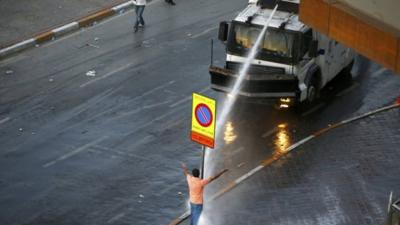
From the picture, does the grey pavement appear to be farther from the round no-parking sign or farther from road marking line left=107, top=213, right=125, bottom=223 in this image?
the round no-parking sign

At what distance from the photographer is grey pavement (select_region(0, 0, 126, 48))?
2831cm

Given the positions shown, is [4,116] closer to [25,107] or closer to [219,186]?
[25,107]

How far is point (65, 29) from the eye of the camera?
94.4 feet

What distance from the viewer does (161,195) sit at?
18672 mm

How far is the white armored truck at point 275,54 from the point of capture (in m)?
21.7

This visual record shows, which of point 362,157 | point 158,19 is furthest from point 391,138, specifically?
point 158,19

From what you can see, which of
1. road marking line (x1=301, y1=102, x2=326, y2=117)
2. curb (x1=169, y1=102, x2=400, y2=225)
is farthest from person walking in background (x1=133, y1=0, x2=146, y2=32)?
curb (x1=169, y1=102, x2=400, y2=225)

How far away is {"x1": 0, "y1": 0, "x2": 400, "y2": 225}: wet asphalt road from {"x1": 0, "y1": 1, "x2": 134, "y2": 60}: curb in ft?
1.34

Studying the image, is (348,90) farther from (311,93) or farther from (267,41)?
(267,41)

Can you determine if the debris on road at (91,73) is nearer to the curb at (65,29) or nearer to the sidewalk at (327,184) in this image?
the curb at (65,29)

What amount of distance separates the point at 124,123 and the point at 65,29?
24.9 ft

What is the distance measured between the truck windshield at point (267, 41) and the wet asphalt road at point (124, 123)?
1227mm

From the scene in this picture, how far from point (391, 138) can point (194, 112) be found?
6.87 metres

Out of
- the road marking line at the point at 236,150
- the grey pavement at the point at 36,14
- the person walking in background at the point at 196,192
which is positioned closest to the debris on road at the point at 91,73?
the grey pavement at the point at 36,14
